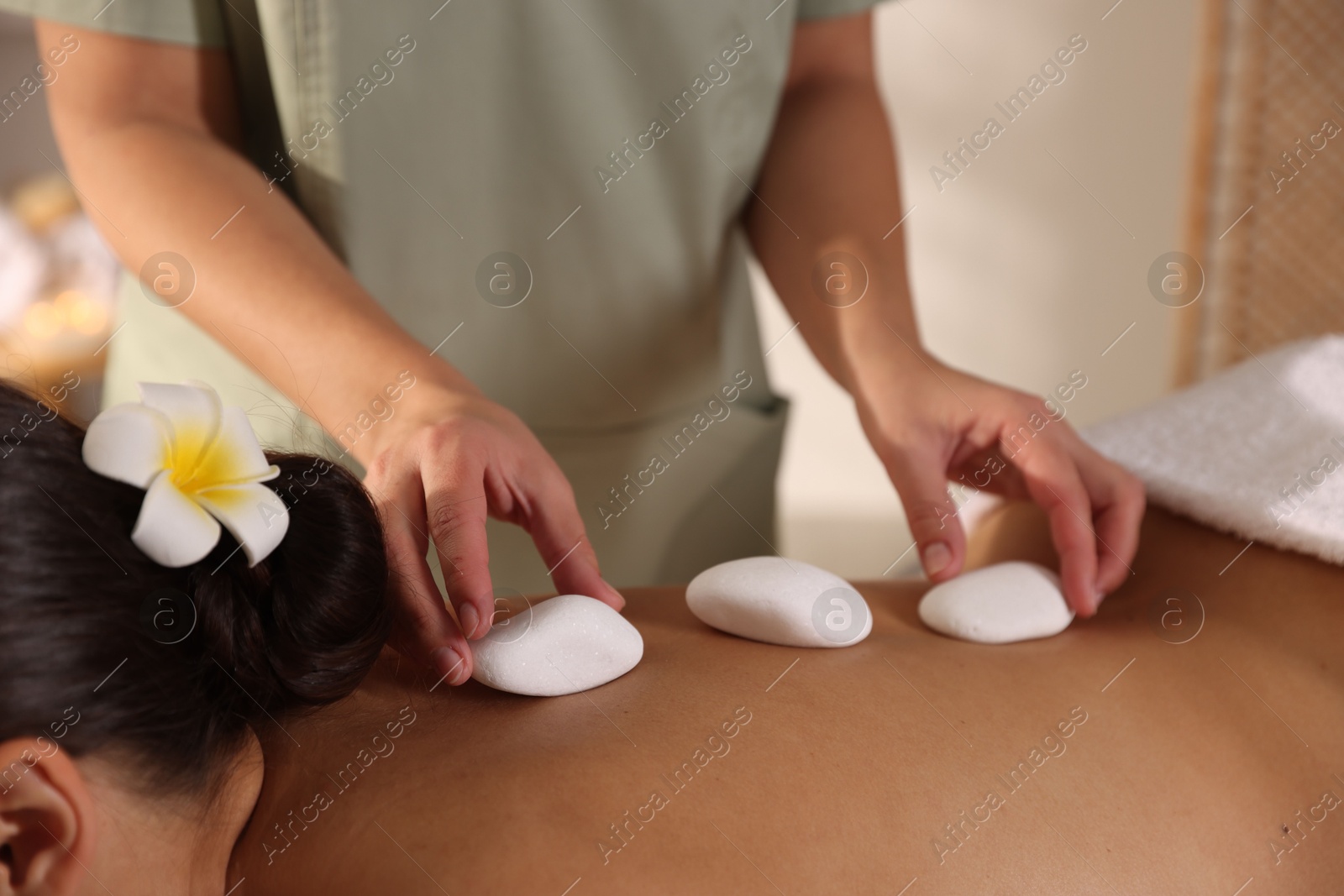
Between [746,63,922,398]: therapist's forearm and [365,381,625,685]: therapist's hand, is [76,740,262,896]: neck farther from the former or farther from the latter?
[746,63,922,398]: therapist's forearm

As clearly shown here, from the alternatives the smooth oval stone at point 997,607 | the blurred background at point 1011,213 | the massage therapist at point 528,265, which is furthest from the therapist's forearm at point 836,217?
the blurred background at point 1011,213

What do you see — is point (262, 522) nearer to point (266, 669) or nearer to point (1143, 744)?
point (266, 669)

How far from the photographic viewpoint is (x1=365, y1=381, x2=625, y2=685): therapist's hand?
61 cm

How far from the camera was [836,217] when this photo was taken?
3.45ft

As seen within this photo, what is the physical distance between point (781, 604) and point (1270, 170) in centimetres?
171

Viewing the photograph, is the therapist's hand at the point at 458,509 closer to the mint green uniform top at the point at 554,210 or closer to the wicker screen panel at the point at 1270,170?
the mint green uniform top at the point at 554,210

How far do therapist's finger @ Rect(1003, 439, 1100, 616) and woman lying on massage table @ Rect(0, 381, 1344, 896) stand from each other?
86 millimetres

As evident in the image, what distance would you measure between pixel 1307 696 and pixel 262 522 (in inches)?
28.4

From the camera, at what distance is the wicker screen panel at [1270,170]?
1.83 m

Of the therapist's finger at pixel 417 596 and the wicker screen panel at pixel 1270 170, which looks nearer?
the therapist's finger at pixel 417 596

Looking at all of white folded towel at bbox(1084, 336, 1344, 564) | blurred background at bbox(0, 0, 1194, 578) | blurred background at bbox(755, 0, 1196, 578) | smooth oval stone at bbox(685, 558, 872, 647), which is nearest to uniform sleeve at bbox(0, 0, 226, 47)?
smooth oval stone at bbox(685, 558, 872, 647)

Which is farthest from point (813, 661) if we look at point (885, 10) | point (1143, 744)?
point (885, 10)

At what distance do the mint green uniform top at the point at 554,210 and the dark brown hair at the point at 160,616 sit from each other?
0.27 metres

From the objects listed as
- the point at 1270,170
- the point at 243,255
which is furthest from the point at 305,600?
the point at 1270,170
